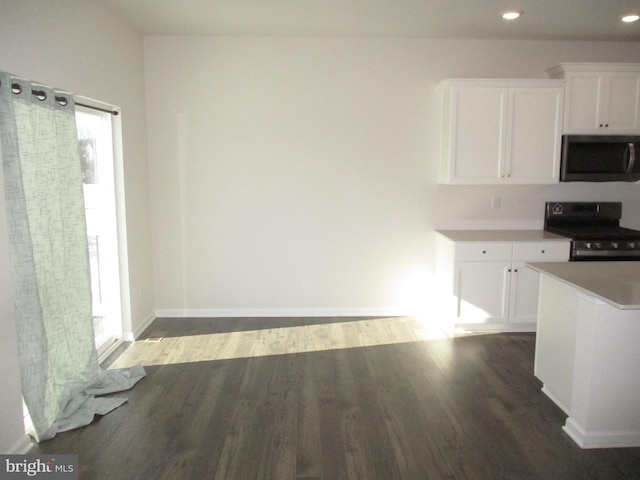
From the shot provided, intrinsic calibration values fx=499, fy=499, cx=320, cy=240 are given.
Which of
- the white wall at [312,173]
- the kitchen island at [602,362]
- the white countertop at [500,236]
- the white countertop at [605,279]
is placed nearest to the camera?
the white countertop at [605,279]

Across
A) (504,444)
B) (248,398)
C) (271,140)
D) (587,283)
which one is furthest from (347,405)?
(271,140)

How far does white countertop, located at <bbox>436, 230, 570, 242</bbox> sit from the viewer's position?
4418 mm

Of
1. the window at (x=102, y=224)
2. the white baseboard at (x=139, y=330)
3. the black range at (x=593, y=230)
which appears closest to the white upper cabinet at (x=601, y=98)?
the black range at (x=593, y=230)

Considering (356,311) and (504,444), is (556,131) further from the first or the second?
(504,444)

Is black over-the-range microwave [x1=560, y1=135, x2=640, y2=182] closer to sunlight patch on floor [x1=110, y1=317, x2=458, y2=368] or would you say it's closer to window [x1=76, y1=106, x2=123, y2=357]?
sunlight patch on floor [x1=110, y1=317, x2=458, y2=368]

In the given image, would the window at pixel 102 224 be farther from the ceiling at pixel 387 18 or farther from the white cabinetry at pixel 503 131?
the white cabinetry at pixel 503 131

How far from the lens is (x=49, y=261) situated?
289 centimetres

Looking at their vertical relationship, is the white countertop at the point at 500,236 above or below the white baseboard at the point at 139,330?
above

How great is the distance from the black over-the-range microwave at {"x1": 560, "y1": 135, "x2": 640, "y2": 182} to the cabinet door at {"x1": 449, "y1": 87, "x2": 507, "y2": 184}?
0.63 m

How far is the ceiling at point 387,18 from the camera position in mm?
3660

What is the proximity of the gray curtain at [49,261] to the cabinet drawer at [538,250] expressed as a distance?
333 cm

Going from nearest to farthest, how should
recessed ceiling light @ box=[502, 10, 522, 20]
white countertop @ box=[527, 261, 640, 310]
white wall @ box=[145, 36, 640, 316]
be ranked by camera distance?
white countertop @ box=[527, 261, 640, 310] < recessed ceiling light @ box=[502, 10, 522, 20] < white wall @ box=[145, 36, 640, 316]

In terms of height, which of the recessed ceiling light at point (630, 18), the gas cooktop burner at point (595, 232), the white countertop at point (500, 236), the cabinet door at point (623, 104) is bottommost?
the white countertop at point (500, 236)

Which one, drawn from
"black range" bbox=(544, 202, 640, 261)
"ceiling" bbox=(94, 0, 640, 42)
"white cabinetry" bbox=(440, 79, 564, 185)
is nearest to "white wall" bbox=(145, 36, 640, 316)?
"black range" bbox=(544, 202, 640, 261)
